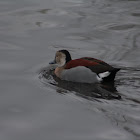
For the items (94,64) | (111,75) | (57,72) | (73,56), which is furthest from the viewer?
(73,56)

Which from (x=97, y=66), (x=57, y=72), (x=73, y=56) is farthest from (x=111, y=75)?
(x=73, y=56)

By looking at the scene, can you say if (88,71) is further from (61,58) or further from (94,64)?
(61,58)

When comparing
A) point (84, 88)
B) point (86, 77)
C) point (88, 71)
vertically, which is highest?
point (88, 71)

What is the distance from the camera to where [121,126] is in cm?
715

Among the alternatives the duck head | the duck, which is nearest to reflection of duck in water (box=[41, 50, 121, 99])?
the duck

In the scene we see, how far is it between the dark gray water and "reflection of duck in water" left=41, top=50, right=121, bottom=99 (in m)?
0.05

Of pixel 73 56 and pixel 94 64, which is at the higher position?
pixel 94 64

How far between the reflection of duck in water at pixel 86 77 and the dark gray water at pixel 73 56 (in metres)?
0.05

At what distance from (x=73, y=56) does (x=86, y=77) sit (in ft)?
6.08

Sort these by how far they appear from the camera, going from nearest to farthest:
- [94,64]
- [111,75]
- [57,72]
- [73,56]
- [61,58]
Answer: [111,75]
[94,64]
[57,72]
[61,58]
[73,56]

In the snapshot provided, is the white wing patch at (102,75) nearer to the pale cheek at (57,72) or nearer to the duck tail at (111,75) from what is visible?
the duck tail at (111,75)

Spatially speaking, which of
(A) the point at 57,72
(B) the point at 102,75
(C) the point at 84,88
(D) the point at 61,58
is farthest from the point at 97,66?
(D) the point at 61,58

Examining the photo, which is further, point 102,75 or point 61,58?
point 61,58

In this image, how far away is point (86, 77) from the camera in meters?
9.70
